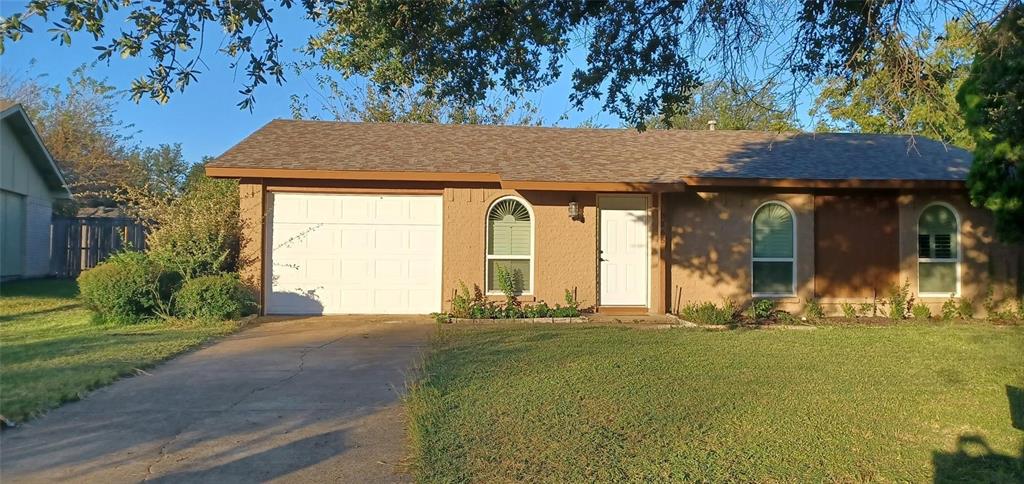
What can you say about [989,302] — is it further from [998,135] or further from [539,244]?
[539,244]

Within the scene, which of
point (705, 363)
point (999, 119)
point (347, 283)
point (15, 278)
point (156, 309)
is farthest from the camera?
point (15, 278)

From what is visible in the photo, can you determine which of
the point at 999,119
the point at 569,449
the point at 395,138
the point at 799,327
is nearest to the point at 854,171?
the point at 799,327

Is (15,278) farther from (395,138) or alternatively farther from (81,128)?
(81,128)

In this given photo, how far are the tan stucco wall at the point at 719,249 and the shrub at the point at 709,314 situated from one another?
603mm

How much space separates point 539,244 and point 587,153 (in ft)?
7.65

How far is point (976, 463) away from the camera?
17.1ft

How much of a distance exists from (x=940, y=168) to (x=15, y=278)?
20790 mm

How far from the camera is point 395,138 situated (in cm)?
1460

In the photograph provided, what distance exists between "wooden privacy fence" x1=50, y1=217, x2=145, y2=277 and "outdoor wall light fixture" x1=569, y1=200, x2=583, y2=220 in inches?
537

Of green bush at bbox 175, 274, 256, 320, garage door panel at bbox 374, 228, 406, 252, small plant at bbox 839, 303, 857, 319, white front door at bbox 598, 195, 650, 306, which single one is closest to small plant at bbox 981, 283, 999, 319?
small plant at bbox 839, 303, 857, 319

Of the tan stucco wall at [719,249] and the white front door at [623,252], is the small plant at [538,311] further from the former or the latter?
the tan stucco wall at [719,249]

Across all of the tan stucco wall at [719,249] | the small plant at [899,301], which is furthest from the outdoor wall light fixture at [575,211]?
the small plant at [899,301]

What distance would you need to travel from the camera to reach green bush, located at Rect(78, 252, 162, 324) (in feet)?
37.0

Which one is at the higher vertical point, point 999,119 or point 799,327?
point 999,119
